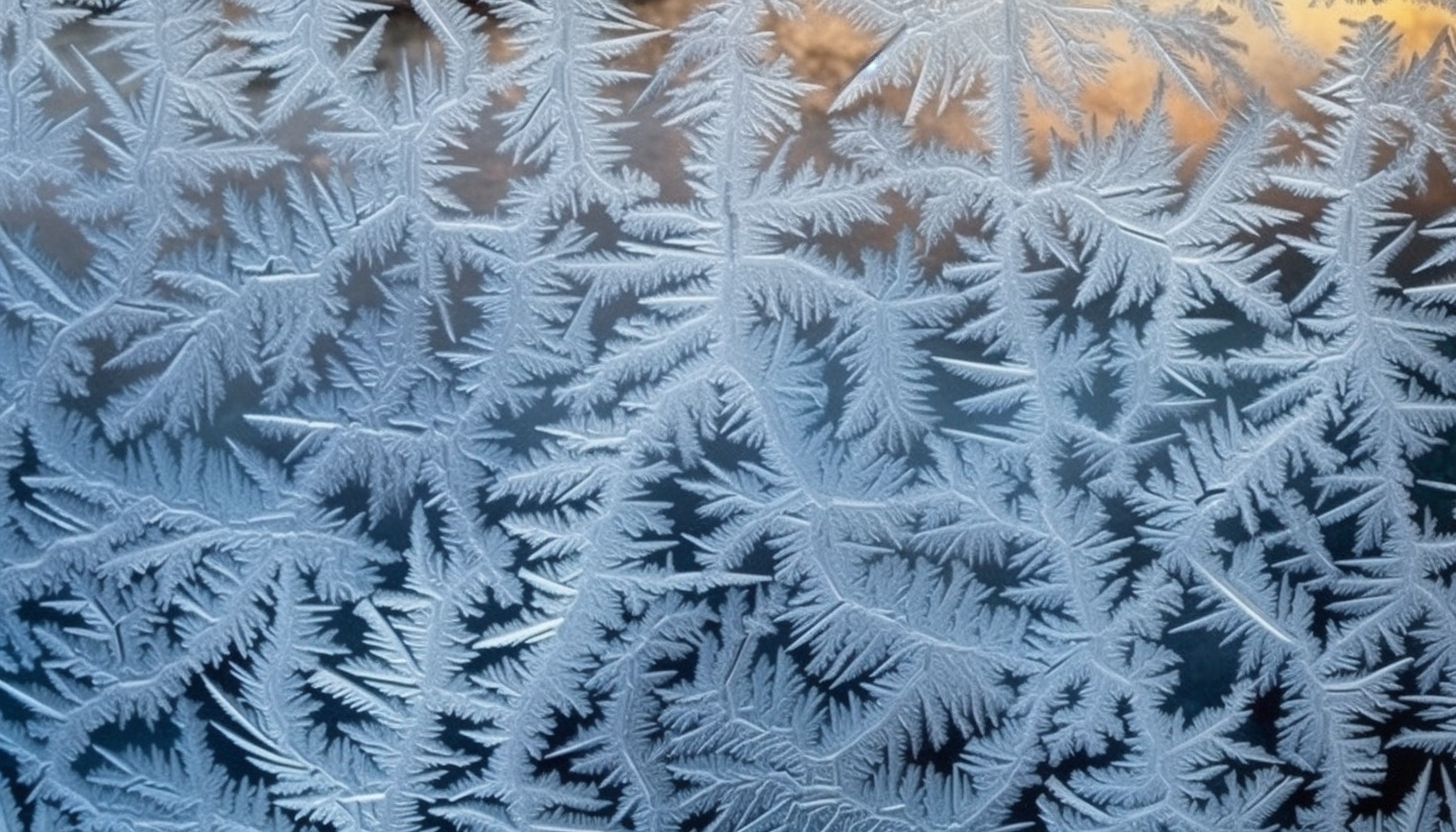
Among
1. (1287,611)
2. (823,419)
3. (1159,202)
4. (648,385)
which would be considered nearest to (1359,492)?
(1287,611)

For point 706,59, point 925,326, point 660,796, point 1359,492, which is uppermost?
point 706,59

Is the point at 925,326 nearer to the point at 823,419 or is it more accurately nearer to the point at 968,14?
the point at 823,419

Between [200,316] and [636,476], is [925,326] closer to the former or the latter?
[636,476]

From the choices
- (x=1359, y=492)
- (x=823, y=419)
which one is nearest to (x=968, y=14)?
(x=823, y=419)

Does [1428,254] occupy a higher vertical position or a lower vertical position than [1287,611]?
higher

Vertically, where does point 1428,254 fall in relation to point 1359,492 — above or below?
above

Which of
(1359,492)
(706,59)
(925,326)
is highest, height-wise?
(706,59)
